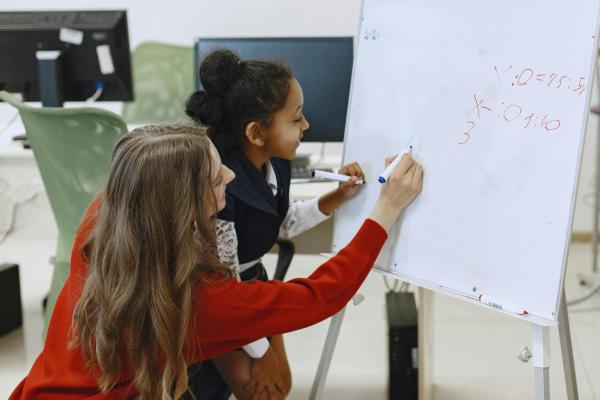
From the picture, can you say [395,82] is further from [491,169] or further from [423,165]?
[491,169]

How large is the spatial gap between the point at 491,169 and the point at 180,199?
552mm

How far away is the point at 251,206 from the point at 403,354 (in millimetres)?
765

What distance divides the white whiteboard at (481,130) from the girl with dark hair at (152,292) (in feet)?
1.00

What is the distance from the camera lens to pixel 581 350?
96.7 inches

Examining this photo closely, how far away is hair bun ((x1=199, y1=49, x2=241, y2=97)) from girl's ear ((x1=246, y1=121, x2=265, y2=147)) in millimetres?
93

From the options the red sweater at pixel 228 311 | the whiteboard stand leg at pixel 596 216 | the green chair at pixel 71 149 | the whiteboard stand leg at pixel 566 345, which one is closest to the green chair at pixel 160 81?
the green chair at pixel 71 149

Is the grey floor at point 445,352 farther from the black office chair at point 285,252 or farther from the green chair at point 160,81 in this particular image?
the green chair at point 160,81

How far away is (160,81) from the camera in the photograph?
3.20 meters

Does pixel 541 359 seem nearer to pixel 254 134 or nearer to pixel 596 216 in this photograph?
pixel 254 134

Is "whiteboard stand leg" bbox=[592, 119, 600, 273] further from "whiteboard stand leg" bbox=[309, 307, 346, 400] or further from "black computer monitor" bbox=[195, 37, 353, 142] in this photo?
"whiteboard stand leg" bbox=[309, 307, 346, 400]

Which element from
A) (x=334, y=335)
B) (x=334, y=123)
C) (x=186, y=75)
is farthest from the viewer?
(x=186, y=75)

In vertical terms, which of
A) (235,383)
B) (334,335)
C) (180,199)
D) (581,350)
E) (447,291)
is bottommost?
(581,350)

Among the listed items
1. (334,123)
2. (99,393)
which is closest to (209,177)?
(99,393)

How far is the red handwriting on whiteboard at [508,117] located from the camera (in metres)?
1.21
